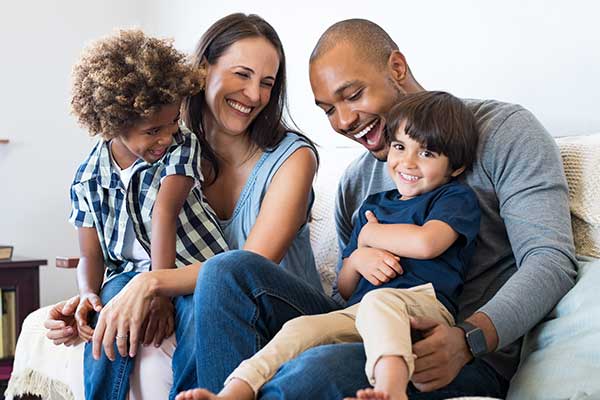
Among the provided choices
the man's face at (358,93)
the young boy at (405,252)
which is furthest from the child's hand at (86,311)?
the man's face at (358,93)

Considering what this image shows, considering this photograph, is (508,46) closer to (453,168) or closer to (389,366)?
(453,168)

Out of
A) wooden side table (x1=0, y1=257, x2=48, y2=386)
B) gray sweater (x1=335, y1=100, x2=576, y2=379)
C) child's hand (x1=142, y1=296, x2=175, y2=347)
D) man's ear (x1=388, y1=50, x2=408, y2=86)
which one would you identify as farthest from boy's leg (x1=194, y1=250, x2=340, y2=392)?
wooden side table (x1=0, y1=257, x2=48, y2=386)

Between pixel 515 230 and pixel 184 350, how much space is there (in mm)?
657

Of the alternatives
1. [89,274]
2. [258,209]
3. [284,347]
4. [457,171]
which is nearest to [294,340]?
[284,347]

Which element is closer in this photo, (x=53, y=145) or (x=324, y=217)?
(x=324, y=217)

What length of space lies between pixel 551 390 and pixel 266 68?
101 cm

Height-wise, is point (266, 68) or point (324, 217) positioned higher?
point (266, 68)

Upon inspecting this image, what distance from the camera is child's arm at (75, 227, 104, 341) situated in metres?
1.74

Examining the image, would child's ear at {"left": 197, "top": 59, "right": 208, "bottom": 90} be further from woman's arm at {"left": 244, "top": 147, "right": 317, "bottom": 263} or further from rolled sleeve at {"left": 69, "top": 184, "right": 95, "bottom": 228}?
rolled sleeve at {"left": 69, "top": 184, "right": 95, "bottom": 228}

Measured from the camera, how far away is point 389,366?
3.67 feet

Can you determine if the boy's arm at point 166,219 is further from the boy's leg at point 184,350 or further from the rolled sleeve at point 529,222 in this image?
the rolled sleeve at point 529,222

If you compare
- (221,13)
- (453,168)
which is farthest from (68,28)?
(453,168)

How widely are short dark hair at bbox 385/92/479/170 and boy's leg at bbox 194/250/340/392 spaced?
1.19ft

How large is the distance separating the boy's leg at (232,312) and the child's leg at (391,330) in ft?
0.68
